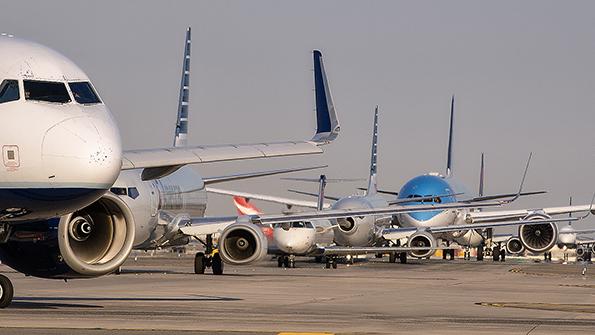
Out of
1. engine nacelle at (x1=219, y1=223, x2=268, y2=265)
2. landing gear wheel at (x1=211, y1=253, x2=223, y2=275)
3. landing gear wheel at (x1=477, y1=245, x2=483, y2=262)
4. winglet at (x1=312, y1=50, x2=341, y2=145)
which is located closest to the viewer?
winglet at (x1=312, y1=50, x2=341, y2=145)

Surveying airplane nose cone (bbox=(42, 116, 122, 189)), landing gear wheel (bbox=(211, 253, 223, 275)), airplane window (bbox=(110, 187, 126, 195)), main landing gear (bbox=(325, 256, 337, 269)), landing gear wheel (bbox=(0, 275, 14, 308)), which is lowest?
landing gear wheel (bbox=(0, 275, 14, 308))

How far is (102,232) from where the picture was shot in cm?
2014

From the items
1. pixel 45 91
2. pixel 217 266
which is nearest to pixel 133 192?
pixel 217 266

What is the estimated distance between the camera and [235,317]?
62.5ft

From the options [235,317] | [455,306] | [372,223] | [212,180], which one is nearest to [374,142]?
[372,223]

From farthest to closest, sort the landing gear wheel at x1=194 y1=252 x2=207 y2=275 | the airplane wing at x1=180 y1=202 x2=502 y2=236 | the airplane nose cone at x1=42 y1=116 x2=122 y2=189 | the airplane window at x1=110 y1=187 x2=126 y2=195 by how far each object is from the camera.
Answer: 1. the landing gear wheel at x1=194 y1=252 x2=207 y2=275
2. the airplane wing at x1=180 y1=202 x2=502 y2=236
3. the airplane window at x1=110 y1=187 x2=126 y2=195
4. the airplane nose cone at x1=42 y1=116 x2=122 y2=189

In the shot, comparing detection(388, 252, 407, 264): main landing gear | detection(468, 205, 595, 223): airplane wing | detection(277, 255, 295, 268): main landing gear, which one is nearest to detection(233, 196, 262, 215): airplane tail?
detection(468, 205, 595, 223): airplane wing

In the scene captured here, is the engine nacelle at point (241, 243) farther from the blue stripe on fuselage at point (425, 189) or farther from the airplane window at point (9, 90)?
the blue stripe on fuselage at point (425, 189)

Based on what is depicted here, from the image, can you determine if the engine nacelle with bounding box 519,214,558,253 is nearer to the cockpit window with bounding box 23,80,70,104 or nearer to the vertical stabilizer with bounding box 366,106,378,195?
the vertical stabilizer with bounding box 366,106,378,195

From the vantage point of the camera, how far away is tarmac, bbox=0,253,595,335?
1698 cm

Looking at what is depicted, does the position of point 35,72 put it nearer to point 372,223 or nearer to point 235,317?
point 235,317

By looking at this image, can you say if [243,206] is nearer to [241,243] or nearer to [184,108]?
[184,108]

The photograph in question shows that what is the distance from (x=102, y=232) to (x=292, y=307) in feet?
11.6

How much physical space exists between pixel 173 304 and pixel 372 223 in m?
37.2
